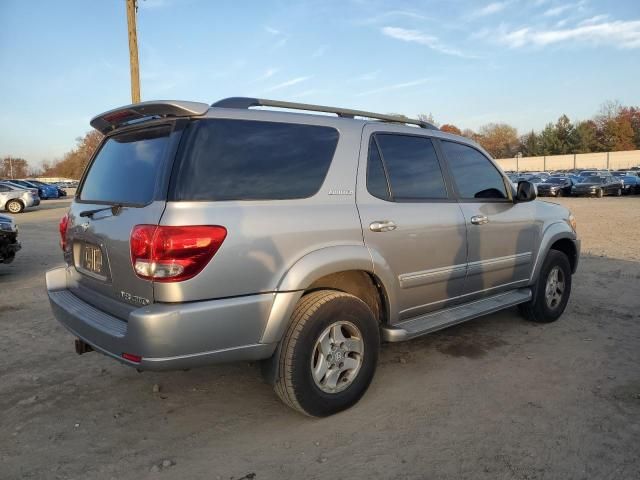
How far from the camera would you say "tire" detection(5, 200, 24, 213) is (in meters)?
24.4

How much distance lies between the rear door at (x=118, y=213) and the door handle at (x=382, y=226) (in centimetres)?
138

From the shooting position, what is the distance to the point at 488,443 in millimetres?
2832

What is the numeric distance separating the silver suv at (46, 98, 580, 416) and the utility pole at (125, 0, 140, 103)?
11.4 m

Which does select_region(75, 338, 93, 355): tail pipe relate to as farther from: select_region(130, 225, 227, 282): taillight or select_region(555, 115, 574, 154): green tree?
select_region(555, 115, 574, 154): green tree

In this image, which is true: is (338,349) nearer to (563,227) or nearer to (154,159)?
(154,159)

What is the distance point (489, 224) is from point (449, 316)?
0.94 meters

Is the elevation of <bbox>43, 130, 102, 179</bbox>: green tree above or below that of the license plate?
above

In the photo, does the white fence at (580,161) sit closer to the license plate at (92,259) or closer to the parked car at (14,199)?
the parked car at (14,199)

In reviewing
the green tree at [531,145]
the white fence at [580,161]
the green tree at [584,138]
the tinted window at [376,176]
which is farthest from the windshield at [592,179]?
the green tree at [531,145]

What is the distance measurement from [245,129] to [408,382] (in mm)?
2209

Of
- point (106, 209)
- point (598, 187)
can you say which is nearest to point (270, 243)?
point (106, 209)

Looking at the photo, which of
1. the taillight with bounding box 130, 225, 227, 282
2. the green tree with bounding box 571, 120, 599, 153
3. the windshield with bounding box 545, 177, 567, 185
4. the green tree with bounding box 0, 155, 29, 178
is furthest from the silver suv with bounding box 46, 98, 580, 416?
the green tree with bounding box 0, 155, 29, 178

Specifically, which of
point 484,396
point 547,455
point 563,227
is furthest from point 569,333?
point 547,455

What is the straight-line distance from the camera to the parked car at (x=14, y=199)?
79.7 ft
